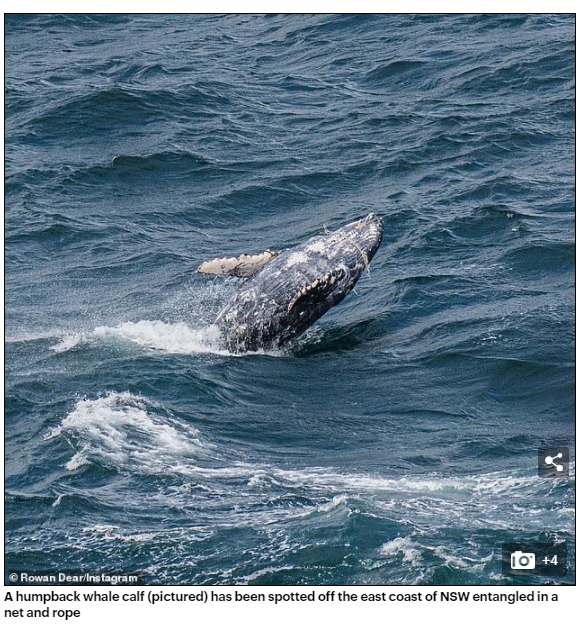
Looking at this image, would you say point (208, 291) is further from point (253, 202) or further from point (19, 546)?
point (19, 546)

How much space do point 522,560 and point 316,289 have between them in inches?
466

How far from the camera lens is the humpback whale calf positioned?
34219mm

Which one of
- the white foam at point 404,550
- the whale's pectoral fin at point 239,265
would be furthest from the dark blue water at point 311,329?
the whale's pectoral fin at point 239,265

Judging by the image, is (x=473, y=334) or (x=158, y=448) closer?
(x=158, y=448)

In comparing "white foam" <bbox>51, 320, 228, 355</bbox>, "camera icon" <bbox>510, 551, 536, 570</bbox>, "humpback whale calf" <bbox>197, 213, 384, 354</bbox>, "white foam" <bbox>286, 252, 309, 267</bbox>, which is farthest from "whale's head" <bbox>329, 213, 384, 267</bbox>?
"camera icon" <bbox>510, 551, 536, 570</bbox>

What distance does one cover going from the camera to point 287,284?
112 ft

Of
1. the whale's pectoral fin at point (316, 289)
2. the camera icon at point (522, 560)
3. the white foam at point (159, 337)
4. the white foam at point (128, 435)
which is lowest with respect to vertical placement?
the camera icon at point (522, 560)

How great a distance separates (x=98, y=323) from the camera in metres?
38.5

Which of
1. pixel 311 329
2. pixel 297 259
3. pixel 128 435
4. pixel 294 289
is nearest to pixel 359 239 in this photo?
pixel 297 259

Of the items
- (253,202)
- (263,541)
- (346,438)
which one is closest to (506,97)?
(253,202)

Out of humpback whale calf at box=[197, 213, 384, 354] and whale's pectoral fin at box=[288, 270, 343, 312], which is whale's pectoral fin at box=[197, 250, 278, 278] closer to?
humpback whale calf at box=[197, 213, 384, 354]

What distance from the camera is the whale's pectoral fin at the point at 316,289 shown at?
3409cm

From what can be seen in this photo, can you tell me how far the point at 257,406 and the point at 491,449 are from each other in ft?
20.1

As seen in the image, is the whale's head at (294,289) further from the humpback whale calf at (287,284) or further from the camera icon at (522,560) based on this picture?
the camera icon at (522,560)
